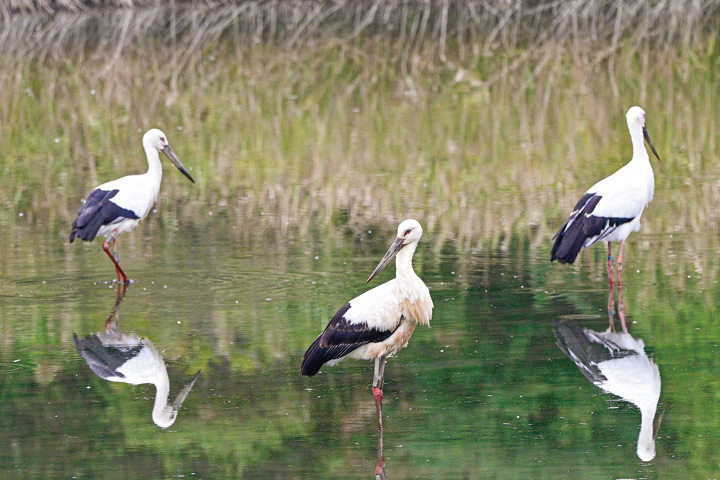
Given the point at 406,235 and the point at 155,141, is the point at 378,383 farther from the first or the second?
the point at 155,141

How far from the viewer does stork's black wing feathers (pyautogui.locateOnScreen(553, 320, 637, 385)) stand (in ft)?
26.9

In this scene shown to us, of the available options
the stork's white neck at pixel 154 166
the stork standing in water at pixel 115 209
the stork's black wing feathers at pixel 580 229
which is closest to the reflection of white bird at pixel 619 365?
the stork's black wing feathers at pixel 580 229

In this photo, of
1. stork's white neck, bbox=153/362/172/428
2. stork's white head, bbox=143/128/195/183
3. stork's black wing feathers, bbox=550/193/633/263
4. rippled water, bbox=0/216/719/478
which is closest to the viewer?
rippled water, bbox=0/216/719/478

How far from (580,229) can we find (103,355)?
3956mm

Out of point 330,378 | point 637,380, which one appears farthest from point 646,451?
point 330,378

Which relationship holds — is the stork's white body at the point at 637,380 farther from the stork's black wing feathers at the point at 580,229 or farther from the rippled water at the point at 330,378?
the stork's black wing feathers at the point at 580,229

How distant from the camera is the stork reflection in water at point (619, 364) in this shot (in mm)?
7301

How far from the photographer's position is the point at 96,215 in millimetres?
11250

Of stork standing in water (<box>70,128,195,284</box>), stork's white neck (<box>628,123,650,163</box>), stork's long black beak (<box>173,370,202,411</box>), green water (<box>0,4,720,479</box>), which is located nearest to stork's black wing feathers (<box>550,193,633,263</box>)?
green water (<box>0,4,720,479</box>)

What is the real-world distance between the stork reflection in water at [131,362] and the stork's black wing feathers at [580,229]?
10.9 feet

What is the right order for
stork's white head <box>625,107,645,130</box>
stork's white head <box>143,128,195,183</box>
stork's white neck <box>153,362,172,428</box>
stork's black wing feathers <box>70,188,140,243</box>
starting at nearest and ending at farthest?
stork's white neck <box>153,362,172,428</box>, stork's black wing feathers <box>70,188,140,243</box>, stork's white head <box>625,107,645,130</box>, stork's white head <box>143,128,195,183</box>

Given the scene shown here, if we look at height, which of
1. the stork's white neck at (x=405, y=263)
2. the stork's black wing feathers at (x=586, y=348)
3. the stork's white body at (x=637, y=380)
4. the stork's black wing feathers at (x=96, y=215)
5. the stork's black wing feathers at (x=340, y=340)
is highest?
the stork's black wing feathers at (x=96, y=215)

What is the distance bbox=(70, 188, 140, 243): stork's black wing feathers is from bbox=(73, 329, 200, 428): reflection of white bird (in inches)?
75.2

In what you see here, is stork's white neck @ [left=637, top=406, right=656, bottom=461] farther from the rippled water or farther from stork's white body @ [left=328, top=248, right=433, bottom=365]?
stork's white body @ [left=328, top=248, right=433, bottom=365]
